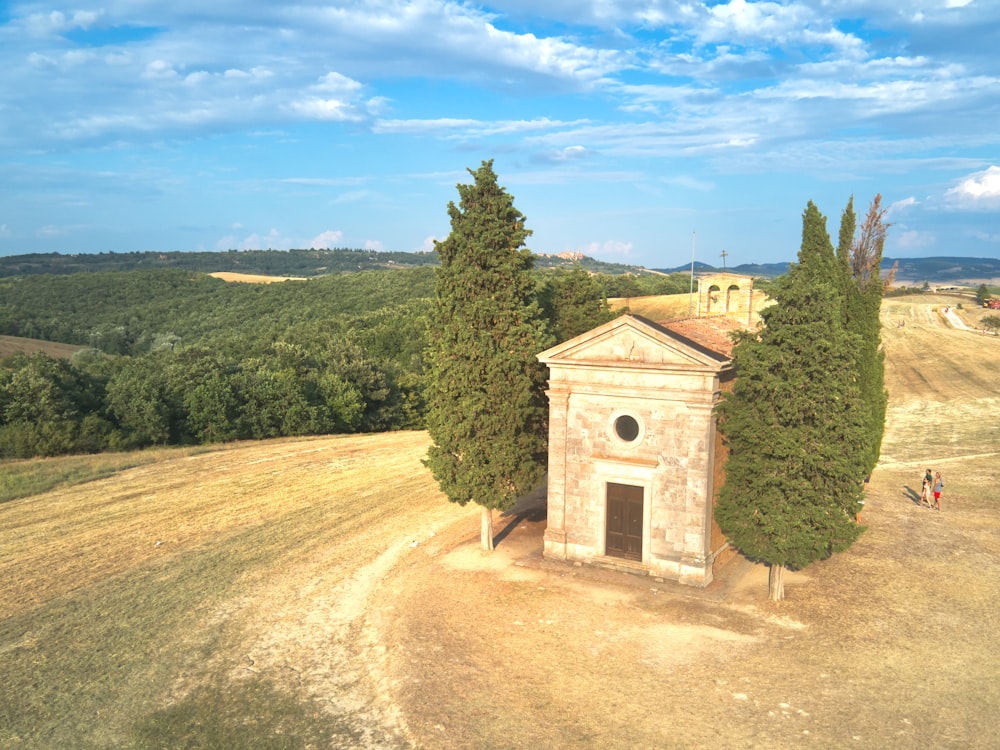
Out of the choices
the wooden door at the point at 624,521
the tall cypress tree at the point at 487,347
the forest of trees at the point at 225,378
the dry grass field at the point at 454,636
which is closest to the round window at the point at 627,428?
the wooden door at the point at 624,521

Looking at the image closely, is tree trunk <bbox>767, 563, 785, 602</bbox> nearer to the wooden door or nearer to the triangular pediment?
the wooden door

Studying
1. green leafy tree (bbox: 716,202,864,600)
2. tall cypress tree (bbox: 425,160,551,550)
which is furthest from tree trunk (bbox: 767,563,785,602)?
tall cypress tree (bbox: 425,160,551,550)

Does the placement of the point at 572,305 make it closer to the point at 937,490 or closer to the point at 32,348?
the point at 937,490

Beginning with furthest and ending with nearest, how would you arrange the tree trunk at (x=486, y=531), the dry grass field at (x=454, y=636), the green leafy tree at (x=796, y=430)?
the tree trunk at (x=486, y=531)
the green leafy tree at (x=796, y=430)
the dry grass field at (x=454, y=636)

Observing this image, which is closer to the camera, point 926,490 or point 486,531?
point 486,531

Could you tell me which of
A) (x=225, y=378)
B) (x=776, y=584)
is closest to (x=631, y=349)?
(x=776, y=584)

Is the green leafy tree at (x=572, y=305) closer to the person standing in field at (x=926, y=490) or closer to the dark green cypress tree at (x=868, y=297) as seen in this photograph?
the dark green cypress tree at (x=868, y=297)
